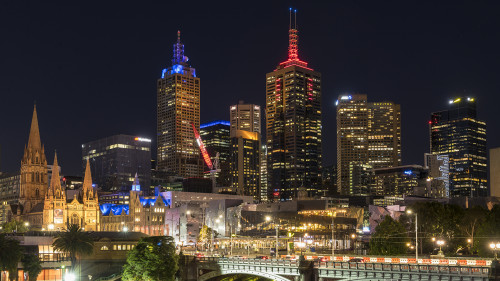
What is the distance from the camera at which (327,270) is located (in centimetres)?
9844

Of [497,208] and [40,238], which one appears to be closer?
[40,238]

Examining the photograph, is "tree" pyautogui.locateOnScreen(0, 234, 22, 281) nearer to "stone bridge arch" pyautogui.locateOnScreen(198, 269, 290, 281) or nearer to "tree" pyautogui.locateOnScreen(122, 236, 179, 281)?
"tree" pyautogui.locateOnScreen(122, 236, 179, 281)

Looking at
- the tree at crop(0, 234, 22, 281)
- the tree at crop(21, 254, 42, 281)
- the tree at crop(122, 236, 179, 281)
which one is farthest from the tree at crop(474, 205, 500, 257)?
the tree at crop(0, 234, 22, 281)

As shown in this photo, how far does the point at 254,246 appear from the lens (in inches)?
7554

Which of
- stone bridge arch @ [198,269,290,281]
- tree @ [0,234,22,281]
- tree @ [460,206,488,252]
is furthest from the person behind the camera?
tree @ [460,206,488,252]

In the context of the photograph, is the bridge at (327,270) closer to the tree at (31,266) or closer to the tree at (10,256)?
the tree at (31,266)

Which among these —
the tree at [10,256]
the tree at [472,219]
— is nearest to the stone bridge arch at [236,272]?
the tree at [10,256]

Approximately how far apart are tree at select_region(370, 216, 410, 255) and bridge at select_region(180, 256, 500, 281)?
4819cm

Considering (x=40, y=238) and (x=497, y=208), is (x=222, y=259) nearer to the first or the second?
(x=40, y=238)

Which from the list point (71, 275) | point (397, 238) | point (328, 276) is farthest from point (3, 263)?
point (397, 238)

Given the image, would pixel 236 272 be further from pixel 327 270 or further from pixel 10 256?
pixel 10 256

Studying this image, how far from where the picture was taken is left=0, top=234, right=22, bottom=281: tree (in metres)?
123

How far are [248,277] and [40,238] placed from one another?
5248 cm

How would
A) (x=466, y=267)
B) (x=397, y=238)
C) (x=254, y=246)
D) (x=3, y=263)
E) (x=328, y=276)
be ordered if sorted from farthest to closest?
(x=254, y=246), (x=397, y=238), (x=3, y=263), (x=328, y=276), (x=466, y=267)
